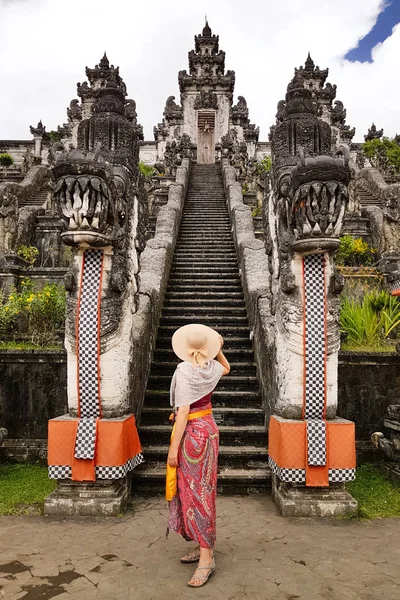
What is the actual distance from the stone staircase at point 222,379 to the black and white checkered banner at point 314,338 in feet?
3.14

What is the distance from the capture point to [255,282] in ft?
22.8

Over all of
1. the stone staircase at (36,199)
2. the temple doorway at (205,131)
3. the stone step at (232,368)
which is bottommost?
the stone step at (232,368)

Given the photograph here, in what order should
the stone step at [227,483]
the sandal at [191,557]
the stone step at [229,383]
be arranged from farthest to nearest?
the stone step at [229,383], the stone step at [227,483], the sandal at [191,557]

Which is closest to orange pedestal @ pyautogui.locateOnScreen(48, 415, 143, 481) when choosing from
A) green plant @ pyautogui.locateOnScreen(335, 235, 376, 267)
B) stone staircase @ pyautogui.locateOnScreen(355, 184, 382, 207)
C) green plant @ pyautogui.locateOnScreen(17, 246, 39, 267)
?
green plant @ pyautogui.locateOnScreen(17, 246, 39, 267)

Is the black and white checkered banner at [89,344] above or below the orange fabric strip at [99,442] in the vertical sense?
above

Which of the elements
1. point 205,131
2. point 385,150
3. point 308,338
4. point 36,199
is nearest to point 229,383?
point 308,338

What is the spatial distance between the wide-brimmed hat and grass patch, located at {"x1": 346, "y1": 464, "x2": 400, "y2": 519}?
88.3 inches

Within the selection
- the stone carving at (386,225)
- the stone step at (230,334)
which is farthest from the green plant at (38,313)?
the stone carving at (386,225)

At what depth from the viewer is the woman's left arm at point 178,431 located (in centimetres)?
319

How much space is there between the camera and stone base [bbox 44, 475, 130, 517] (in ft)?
13.9

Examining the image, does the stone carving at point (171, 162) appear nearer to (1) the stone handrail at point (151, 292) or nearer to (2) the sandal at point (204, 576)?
(1) the stone handrail at point (151, 292)

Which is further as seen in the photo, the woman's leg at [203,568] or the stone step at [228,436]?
the stone step at [228,436]

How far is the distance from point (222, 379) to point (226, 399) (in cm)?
30

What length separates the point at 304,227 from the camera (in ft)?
14.0
